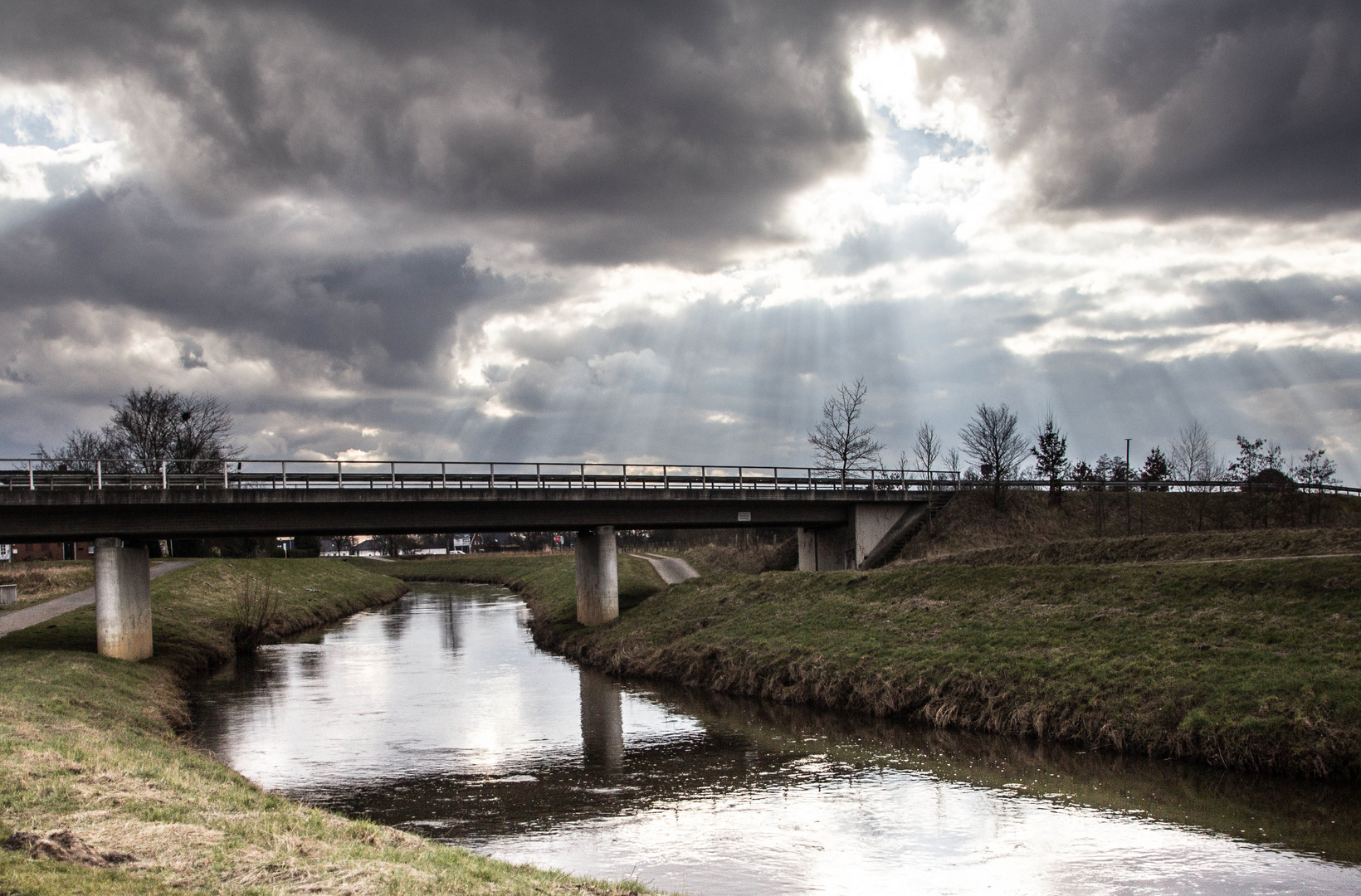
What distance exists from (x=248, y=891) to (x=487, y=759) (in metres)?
14.4

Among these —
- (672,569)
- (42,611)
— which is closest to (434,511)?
(42,611)

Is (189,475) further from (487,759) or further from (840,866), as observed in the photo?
(840,866)

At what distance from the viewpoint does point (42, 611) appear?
4569 cm

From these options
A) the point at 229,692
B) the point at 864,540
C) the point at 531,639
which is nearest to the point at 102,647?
the point at 229,692

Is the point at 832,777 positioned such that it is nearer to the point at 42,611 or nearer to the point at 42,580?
the point at 42,611

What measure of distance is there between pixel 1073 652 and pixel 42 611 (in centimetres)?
4491

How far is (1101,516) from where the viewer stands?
196ft

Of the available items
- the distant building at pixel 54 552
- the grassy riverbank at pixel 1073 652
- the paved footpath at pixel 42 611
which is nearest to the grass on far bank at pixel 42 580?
the paved footpath at pixel 42 611

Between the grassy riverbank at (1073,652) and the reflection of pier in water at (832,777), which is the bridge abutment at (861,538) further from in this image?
the reflection of pier in water at (832,777)

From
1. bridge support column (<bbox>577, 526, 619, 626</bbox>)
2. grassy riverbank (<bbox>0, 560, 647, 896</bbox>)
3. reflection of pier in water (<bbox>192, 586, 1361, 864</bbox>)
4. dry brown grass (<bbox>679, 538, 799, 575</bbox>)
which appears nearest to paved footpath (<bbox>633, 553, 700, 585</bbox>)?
dry brown grass (<bbox>679, 538, 799, 575</bbox>)

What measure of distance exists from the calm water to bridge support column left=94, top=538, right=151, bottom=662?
7671mm

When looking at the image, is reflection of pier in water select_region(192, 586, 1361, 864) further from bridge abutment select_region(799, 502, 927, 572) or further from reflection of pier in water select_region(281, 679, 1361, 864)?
bridge abutment select_region(799, 502, 927, 572)

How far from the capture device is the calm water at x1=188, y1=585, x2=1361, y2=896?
49.8 ft

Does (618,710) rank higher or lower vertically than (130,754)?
lower
